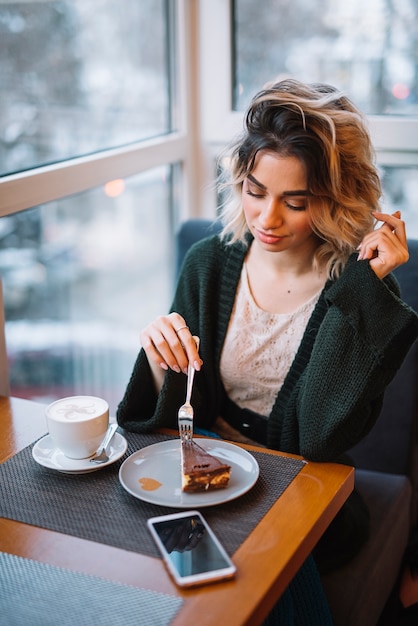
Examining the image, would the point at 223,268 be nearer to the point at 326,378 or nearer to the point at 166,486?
the point at 326,378

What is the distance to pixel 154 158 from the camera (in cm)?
203

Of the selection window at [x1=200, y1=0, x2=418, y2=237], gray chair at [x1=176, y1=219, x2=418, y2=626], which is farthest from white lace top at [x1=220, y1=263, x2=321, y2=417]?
window at [x1=200, y1=0, x2=418, y2=237]

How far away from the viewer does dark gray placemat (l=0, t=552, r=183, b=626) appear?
0.82 metres

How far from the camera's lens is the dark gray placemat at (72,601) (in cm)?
82

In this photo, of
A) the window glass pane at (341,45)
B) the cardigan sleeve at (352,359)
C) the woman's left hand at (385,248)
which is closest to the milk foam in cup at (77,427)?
the cardigan sleeve at (352,359)

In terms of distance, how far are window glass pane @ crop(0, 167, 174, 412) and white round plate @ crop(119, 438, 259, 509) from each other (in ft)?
2.27

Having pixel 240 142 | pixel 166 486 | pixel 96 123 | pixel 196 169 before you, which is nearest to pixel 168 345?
pixel 166 486

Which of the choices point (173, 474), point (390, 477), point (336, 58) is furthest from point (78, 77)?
point (390, 477)

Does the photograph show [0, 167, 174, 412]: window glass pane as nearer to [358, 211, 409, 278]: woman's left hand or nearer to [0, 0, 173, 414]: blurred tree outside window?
[0, 0, 173, 414]: blurred tree outside window

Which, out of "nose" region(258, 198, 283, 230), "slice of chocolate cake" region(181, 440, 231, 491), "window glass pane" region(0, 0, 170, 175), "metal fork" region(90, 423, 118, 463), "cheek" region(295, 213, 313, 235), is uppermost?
"window glass pane" region(0, 0, 170, 175)

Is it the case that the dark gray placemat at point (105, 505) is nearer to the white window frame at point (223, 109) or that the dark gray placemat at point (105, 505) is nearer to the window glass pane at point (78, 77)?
the window glass pane at point (78, 77)

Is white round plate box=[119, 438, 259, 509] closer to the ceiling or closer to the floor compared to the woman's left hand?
closer to the floor

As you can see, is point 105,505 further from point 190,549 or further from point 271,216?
point 271,216

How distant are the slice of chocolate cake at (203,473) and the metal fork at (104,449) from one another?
133 millimetres
